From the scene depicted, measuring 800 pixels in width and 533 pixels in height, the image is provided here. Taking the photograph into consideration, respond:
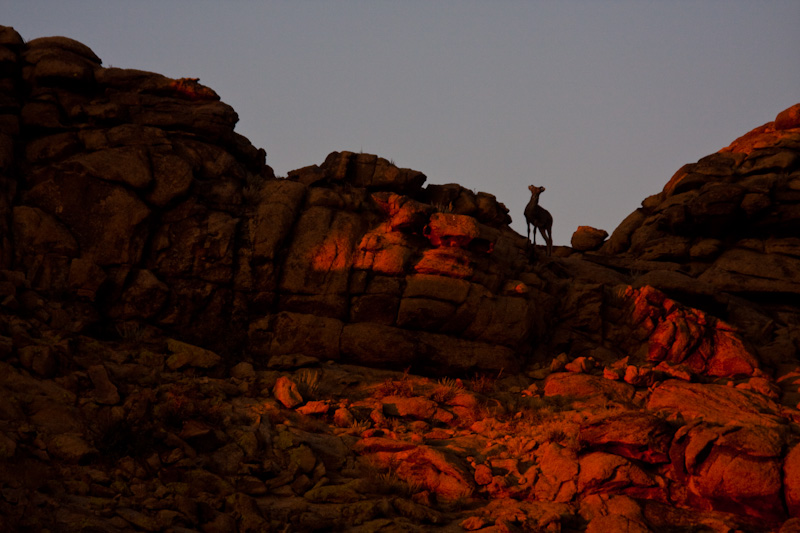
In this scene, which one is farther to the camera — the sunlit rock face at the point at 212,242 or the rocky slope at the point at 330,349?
the sunlit rock face at the point at 212,242

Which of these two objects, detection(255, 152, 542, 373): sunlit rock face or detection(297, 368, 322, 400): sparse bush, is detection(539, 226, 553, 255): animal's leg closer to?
detection(255, 152, 542, 373): sunlit rock face

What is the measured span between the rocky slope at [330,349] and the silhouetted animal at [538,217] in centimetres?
89

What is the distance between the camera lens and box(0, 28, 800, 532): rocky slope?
10758mm

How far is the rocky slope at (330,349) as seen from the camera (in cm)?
1076

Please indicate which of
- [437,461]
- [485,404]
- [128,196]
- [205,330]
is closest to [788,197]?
[485,404]

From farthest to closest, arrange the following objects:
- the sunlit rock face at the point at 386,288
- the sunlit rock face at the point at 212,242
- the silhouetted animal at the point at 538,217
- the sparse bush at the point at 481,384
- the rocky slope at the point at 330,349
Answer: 1. the silhouetted animal at the point at 538,217
2. the sunlit rock face at the point at 386,288
3. the sparse bush at the point at 481,384
4. the sunlit rock face at the point at 212,242
5. the rocky slope at the point at 330,349

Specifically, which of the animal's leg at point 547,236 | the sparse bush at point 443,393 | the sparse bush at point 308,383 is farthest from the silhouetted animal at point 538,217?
the sparse bush at point 308,383

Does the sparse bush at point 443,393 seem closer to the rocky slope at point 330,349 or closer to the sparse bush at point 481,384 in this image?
the rocky slope at point 330,349

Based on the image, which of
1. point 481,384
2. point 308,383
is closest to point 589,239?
point 481,384

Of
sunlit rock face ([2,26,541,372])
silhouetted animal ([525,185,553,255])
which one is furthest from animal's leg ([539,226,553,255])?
sunlit rock face ([2,26,541,372])

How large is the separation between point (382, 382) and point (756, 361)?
37.4ft

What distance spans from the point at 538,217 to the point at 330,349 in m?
11.2

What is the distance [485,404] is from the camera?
15.6 m

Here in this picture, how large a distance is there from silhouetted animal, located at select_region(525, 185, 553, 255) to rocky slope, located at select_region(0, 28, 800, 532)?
0.89 metres
